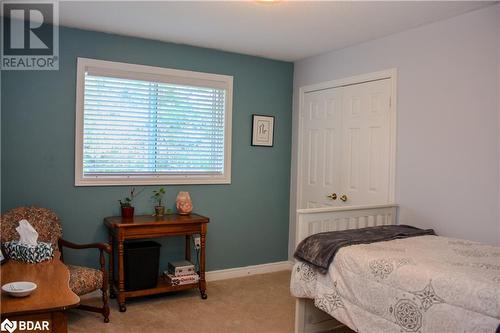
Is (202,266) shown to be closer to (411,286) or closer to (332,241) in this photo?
(332,241)

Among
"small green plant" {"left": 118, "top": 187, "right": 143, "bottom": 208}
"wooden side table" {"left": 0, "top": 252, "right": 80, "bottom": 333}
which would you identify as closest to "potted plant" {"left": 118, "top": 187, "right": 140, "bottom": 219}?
"small green plant" {"left": 118, "top": 187, "right": 143, "bottom": 208}

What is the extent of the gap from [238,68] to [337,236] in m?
2.27

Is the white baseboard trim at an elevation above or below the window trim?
below

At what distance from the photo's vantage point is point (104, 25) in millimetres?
3420

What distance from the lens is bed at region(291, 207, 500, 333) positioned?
6.14ft

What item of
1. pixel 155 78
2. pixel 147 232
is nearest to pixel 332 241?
pixel 147 232

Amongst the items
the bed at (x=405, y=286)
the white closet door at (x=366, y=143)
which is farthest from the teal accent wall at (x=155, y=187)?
the bed at (x=405, y=286)

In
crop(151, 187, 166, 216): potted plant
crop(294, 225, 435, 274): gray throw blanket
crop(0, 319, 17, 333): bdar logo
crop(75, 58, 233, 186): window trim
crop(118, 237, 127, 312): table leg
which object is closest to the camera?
crop(0, 319, 17, 333): bdar logo

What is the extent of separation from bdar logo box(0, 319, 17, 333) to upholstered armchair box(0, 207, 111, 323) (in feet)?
3.92

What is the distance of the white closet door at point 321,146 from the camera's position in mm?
4074

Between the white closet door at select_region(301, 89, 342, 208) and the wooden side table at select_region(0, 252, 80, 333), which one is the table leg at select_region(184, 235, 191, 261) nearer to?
the white closet door at select_region(301, 89, 342, 208)

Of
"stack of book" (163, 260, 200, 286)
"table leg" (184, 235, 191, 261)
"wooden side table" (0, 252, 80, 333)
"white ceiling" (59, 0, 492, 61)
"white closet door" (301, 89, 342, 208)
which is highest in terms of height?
"white ceiling" (59, 0, 492, 61)

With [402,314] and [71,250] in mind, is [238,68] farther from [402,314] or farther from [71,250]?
[402,314]

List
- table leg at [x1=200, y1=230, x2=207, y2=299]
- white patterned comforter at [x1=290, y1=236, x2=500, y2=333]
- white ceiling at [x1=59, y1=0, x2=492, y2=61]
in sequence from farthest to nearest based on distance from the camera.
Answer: table leg at [x1=200, y1=230, x2=207, y2=299] < white ceiling at [x1=59, y1=0, x2=492, y2=61] < white patterned comforter at [x1=290, y1=236, x2=500, y2=333]
